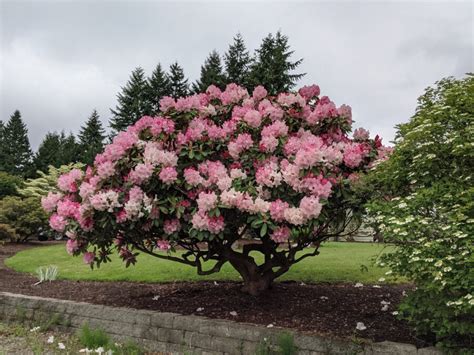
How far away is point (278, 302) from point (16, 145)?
165 feet

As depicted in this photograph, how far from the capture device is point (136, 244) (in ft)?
16.2

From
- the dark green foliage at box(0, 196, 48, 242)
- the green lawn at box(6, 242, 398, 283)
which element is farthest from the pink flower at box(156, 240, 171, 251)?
the dark green foliage at box(0, 196, 48, 242)

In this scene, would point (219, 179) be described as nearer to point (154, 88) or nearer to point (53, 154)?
point (154, 88)

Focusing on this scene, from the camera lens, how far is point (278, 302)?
4902 mm

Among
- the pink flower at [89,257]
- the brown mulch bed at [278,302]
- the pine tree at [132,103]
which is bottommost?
the brown mulch bed at [278,302]

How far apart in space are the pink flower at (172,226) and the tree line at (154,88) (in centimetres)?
1052

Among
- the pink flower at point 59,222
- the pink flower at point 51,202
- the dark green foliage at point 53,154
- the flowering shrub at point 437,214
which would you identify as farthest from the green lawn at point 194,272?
the dark green foliage at point 53,154

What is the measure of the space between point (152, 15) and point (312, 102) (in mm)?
2844

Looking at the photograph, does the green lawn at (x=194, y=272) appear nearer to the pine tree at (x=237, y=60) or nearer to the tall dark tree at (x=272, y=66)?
the tall dark tree at (x=272, y=66)

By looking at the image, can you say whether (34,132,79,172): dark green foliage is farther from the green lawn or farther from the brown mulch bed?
the brown mulch bed

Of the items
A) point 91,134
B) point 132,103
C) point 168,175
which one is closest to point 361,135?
point 168,175

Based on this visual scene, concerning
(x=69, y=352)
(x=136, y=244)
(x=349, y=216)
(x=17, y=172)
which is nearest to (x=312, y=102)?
(x=349, y=216)

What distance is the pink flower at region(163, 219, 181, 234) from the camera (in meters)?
4.05

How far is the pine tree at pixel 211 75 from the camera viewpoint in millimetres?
26353
